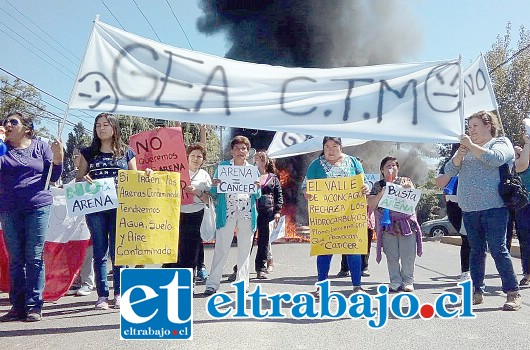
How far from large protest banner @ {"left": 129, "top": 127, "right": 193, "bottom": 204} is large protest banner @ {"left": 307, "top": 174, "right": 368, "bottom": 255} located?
1.52 metres

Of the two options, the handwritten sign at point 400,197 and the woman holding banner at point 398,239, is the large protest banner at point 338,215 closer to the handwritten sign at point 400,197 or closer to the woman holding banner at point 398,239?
the handwritten sign at point 400,197

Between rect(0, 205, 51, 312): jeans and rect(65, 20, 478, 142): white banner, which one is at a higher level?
rect(65, 20, 478, 142): white banner

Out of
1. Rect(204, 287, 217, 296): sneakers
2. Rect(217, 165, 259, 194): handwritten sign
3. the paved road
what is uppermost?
Rect(217, 165, 259, 194): handwritten sign

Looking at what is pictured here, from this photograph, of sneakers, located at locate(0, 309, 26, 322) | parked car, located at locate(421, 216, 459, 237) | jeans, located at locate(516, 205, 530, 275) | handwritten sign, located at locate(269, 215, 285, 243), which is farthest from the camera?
parked car, located at locate(421, 216, 459, 237)

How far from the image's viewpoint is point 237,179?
573 centimetres

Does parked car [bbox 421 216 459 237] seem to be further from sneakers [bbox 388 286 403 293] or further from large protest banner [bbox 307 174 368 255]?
large protest banner [bbox 307 174 368 255]

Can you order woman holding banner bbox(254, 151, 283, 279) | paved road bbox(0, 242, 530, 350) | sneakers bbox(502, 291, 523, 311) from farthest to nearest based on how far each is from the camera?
woman holding banner bbox(254, 151, 283, 279), sneakers bbox(502, 291, 523, 311), paved road bbox(0, 242, 530, 350)

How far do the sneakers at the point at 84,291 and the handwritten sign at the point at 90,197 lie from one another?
5.14ft

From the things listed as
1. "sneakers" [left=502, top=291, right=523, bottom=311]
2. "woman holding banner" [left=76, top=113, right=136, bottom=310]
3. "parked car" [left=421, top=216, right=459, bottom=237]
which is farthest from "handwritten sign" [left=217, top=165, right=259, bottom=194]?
"parked car" [left=421, top=216, right=459, bottom=237]

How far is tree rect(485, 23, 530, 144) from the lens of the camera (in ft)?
74.2

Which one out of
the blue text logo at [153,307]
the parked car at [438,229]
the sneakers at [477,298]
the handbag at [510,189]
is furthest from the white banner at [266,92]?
the parked car at [438,229]

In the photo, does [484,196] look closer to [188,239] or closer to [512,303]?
[512,303]

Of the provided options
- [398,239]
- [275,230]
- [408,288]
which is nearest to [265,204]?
[275,230]

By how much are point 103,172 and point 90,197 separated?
31 cm
